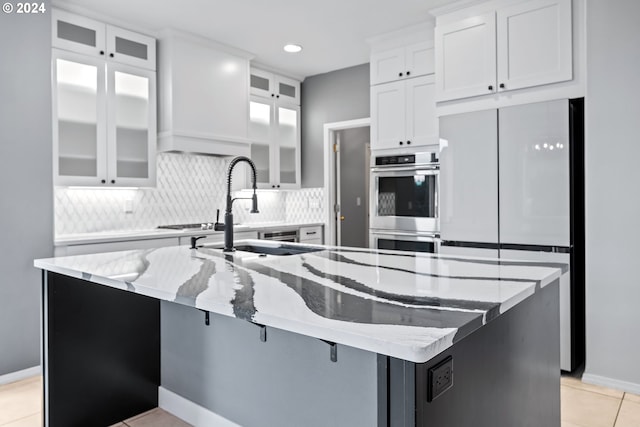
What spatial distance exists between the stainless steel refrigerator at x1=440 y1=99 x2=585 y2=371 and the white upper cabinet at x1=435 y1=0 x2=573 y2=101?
0.22 m

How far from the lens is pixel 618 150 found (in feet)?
9.00

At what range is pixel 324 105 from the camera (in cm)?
523

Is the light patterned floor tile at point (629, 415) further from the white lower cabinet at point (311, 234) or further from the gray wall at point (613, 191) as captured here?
the white lower cabinet at point (311, 234)

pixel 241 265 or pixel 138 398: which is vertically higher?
pixel 241 265

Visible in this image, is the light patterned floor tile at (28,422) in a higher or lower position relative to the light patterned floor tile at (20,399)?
lower

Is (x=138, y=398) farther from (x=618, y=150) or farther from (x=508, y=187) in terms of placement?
(x=618, y=150)

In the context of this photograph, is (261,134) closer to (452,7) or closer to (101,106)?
(101,106)

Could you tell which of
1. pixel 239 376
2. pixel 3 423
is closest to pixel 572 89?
pixel 239 376

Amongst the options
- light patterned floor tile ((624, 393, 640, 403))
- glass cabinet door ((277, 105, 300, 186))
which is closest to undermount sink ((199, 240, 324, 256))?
light patterned floor tile ((624, 393, 640, 403))

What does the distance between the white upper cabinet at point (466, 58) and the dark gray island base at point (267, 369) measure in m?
1.92

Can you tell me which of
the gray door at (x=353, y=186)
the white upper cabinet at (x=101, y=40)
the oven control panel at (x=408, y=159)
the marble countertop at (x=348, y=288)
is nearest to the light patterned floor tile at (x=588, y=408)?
the marble countertop at (x=348, y=288)

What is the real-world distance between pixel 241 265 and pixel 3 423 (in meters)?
1.72

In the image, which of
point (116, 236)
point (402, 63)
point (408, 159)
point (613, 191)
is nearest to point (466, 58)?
point (402, 63)

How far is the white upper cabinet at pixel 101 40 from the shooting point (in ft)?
11.1
